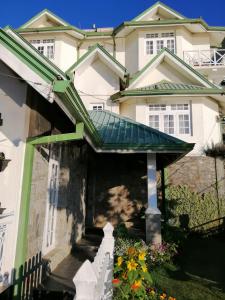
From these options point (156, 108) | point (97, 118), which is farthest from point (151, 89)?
point (97, 118)

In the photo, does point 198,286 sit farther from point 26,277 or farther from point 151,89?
point 151,89

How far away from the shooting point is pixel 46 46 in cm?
1839

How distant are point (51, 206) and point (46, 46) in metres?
16.1

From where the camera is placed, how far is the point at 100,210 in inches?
453

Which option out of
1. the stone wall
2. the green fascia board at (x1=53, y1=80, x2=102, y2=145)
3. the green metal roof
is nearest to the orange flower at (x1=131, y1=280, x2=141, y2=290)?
the green fascia board at (x1=53, y1=80, x2=102, y2=145)

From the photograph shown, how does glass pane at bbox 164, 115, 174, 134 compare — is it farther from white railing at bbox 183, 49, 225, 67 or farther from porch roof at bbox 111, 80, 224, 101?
white railing at bbox 183, 49, 225, 67

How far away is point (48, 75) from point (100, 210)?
358 inches

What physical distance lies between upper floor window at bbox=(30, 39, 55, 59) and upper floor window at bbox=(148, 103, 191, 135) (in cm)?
901

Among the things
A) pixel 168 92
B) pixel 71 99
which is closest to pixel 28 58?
pixel 71 99

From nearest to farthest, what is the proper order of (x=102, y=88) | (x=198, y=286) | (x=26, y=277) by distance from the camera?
1. (x=26, y=277)
2. (x=198, y=286)
3. (x=102, y=88)

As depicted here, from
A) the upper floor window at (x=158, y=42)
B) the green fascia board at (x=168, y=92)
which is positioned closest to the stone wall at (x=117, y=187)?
the green fascia board at (x=168, y=92)

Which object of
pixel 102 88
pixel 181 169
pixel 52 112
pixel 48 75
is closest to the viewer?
pixel 48 75

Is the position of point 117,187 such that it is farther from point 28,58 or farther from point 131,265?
point 28,58

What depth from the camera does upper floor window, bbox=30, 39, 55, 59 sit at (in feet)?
59.8
